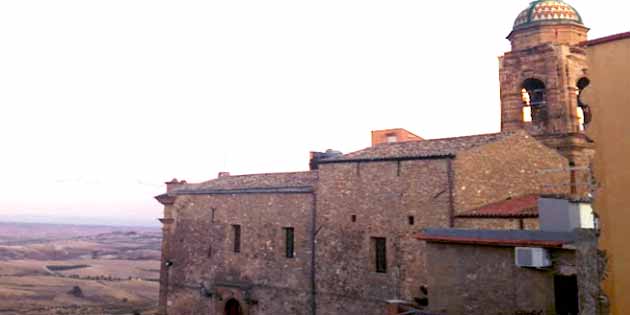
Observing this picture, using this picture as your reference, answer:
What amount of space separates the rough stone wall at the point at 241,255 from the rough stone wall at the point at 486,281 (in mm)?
8808

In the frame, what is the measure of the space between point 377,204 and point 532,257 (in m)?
8.36

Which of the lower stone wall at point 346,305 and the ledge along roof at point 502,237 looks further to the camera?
the lower stone wall at point 346,305

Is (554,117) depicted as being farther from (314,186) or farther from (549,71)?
(314,186)

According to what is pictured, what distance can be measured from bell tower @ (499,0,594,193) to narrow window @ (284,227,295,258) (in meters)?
9.99

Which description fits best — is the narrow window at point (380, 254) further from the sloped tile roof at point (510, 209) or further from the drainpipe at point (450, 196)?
the sloped tile roof at point (510, 209)

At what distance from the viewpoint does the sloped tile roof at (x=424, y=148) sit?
16720 mm

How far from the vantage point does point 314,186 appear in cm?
2011

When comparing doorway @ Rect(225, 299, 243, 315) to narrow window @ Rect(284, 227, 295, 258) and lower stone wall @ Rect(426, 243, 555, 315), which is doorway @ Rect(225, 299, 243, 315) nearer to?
narrow window @ Rect(284, 227, 295, 258)

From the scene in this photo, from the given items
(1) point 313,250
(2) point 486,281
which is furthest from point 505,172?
(1) point 313,250

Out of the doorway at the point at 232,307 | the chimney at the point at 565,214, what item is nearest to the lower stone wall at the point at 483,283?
the chimney at the point at 565,214

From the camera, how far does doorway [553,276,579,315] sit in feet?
31.1

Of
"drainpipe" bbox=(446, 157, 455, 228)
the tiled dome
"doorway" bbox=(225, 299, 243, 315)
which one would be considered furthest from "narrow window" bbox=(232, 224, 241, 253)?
the tiled dome

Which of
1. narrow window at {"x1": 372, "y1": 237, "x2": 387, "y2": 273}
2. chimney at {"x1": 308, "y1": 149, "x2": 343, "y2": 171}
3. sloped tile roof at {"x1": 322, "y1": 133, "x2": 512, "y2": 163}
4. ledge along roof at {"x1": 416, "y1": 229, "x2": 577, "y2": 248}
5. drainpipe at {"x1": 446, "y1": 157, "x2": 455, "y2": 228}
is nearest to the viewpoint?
ledge along roof at {"x1": 416, "y1": 229, "x2": 577, "y2": 248}

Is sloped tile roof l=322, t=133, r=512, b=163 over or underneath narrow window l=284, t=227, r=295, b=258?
over
